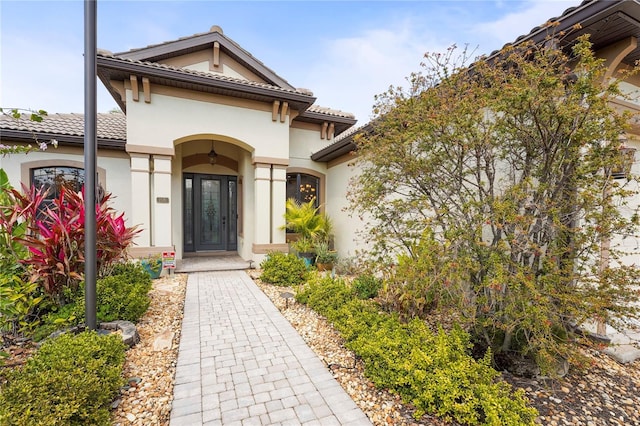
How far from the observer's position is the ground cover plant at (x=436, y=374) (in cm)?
225

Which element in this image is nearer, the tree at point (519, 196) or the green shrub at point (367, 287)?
the tree at point (519, 196)

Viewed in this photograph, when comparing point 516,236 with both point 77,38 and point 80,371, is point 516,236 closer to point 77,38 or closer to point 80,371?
point 80,371

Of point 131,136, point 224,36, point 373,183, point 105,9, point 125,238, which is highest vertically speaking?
point 224,36

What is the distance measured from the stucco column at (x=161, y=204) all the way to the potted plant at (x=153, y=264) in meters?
0.34

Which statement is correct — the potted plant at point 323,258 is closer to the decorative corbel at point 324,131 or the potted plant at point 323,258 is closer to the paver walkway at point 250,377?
the paver walkway at point 250,377

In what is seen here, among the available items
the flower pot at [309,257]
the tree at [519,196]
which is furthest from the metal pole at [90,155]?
the flower pot at [309,257]

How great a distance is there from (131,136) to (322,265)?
5.84m

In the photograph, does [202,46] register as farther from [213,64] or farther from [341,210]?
[341,210]

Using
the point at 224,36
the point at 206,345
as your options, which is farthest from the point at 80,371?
the point at 224,36

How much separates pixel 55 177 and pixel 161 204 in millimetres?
3472

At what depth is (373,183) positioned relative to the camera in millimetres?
4281

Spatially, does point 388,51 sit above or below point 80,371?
above

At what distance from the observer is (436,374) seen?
251 centimetres

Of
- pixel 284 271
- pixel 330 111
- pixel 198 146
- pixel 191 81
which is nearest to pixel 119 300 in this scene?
pixel 284 271
